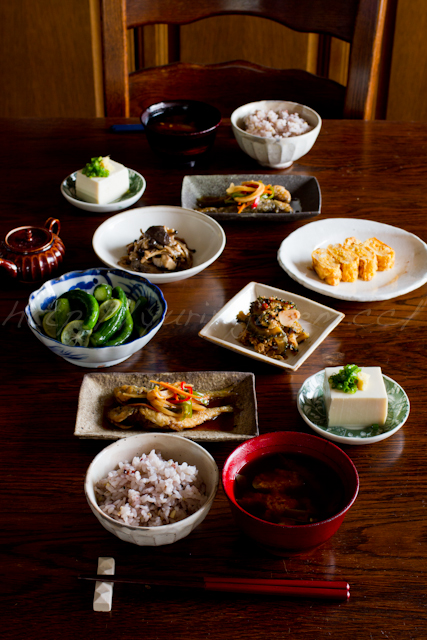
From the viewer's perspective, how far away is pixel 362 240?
173 centimetres

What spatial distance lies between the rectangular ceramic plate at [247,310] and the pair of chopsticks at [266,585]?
1.52 ft

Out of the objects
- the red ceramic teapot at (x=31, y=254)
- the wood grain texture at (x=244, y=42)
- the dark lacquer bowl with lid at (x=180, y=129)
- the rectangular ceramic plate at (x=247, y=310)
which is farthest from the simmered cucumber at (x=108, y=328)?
the wood grain texture at (x=244, y=42)

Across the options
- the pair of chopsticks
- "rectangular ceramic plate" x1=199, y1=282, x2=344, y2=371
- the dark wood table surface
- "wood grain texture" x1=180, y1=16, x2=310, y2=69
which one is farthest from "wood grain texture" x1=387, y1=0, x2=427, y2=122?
the pair of chopsticks

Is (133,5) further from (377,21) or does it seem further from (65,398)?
(65,398)

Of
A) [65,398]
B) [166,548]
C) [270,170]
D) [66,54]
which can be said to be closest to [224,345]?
[65,398]

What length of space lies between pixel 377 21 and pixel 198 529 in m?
2.08

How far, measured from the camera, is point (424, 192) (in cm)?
196

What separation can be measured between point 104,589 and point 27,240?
96cm

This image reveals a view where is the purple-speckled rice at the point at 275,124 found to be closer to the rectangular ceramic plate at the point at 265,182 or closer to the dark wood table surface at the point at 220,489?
the rectangular ceramic plate at the point at 265,182

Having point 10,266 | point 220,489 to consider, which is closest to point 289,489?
point 220,489

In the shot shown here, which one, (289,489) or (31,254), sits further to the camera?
(31,254)

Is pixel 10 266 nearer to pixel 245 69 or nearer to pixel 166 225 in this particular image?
pixel 166 225

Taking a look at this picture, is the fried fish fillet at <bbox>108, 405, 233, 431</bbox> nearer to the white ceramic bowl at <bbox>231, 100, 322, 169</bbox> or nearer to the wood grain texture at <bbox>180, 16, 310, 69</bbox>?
the white ceramic bowl at <bbox>231, 100, 322, 169</bbox>

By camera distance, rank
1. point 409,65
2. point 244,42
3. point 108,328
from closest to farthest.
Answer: point 108,328, point 409,65, point 244,42
